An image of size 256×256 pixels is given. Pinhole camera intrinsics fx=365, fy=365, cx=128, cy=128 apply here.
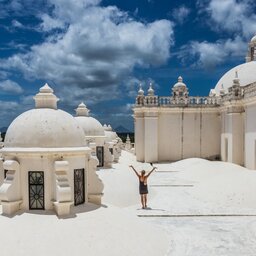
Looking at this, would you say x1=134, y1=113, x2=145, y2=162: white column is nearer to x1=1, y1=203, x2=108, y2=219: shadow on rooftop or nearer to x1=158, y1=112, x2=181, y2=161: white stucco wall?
x1=158, y1=112, x2=181, y2=161: white stucco wall

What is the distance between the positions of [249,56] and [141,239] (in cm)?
3189

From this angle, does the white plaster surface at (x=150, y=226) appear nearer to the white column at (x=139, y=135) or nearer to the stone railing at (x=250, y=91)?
the stone railing at (x=250, y=91)

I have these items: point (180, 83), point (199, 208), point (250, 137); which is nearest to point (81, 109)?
point (199, 208)

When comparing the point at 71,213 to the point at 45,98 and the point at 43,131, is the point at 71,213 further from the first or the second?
the point at 45,98

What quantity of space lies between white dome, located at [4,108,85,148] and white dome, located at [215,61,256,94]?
2628 centimetres

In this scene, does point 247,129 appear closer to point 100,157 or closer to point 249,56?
point 100,157

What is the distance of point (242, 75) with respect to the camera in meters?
33.7

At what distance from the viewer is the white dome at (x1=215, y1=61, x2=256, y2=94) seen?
33.0 metres

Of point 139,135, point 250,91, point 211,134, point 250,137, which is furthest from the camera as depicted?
point 139,135

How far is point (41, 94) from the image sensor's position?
9.91 m

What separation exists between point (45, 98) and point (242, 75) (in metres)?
27.3

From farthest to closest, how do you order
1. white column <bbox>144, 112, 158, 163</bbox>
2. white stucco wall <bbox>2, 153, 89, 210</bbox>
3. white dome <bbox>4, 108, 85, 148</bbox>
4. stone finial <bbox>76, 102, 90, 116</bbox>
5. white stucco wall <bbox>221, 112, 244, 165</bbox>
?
white column <bbox>144, 112, 158, 163</bbox> < white stucco wall <bbox>221, 112, 244, 165</bbox> < stone finial <bbox>76, 102, 90, 116</bbox> < white dome <bbox>4, 108, 85, 148</bbox> < white stucco wall <bbox>2, 153, 89, 210</bbox>

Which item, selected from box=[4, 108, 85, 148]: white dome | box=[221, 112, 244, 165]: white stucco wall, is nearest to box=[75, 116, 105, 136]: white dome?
box=[221, 112, 244, 165]: white stucco wall

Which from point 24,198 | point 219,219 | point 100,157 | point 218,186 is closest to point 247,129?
point 218,186
